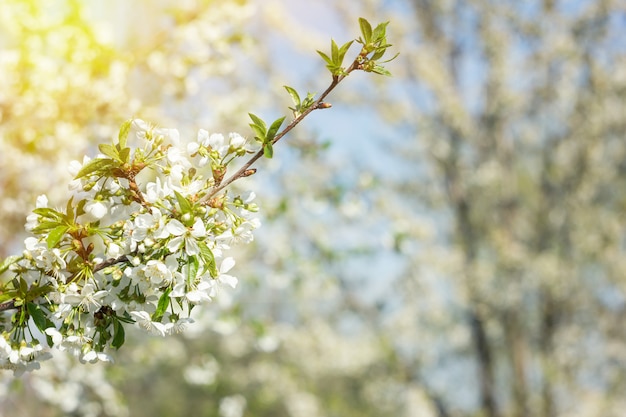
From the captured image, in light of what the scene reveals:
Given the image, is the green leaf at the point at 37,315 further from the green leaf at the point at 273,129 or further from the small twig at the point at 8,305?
the green leaf at the point at 273,129

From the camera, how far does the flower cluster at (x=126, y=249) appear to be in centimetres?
113

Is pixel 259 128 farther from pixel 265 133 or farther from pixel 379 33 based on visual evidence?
pixel 379 33

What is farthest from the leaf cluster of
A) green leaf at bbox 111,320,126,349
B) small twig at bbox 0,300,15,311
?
small twig at bbox 0,300,15,311

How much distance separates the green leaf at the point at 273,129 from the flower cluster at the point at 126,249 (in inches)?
2.6

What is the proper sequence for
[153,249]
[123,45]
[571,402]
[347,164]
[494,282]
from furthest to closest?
[571,402], [347,164], [494,282], [123,45], [153,249]

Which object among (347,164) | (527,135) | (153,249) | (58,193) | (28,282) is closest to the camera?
(153,249)

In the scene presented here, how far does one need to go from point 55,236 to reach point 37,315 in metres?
0.18

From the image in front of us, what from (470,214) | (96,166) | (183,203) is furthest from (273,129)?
(470,214)

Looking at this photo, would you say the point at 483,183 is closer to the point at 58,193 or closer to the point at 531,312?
the point at 531,312

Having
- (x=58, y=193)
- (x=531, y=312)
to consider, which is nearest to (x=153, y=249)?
(x=58, y=193)

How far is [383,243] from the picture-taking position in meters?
3.83

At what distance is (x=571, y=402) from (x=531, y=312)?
1256 mm

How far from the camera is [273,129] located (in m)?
1.21

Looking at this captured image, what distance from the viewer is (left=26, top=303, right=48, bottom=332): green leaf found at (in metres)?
1.20
